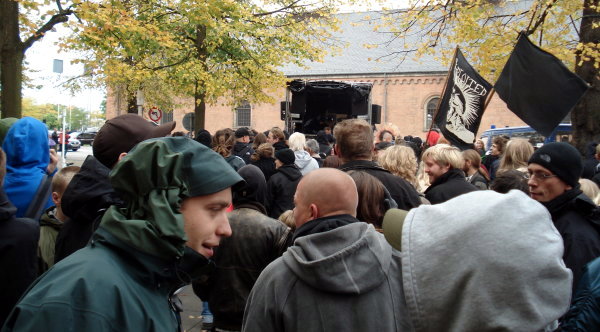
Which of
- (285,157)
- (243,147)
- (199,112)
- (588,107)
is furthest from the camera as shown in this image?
(199,112)

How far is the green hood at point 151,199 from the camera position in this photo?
Answer: 5.31 feet

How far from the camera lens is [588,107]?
1027 cm

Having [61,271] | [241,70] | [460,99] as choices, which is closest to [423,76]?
[241,70]

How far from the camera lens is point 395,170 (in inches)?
201

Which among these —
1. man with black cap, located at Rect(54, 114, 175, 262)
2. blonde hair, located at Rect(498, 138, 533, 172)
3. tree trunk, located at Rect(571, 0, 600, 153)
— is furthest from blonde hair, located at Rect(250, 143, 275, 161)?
tree trunk, located at Rect(571, 0, 600, 153)

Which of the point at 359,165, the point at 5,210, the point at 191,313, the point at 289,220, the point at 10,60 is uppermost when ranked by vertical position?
the point at 10,60

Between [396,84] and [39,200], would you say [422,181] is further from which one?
[396,84]

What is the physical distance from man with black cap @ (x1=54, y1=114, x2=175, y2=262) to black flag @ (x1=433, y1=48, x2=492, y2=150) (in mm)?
4161

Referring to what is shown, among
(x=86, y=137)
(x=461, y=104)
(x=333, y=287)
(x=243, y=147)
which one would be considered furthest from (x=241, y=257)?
(x=86, y=137)

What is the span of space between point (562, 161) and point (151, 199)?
3066 mm

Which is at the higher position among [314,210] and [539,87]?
[539,87]

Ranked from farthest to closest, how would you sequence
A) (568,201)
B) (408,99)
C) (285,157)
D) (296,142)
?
(408,99), (296,142), (285,157), (568,201)

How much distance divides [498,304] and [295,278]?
958 mm

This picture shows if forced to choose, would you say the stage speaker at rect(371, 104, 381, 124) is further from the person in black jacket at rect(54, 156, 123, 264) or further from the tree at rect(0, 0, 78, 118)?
the person in black jacket at rect(54, 156, 123, 264)
